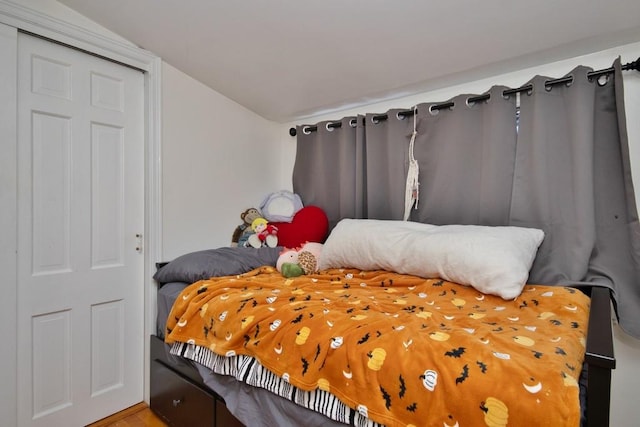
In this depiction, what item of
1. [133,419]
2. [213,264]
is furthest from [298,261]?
[133,419]

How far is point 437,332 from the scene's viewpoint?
39.2 inches

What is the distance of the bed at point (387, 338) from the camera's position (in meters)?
0.77

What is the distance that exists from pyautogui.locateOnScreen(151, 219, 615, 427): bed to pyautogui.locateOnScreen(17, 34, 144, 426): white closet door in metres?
0.27

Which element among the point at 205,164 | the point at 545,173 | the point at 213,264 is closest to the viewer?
the point at 545,173

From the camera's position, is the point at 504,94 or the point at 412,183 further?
the point at 412,183

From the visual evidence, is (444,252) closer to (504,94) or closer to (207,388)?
(504,94)

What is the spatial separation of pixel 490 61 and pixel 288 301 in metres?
1.54

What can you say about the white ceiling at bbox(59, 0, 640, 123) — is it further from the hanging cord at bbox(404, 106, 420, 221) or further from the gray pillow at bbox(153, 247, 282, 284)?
the gray pillow at bbox(153, 247, 282, 284)

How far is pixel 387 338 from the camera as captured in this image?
3.20 feet

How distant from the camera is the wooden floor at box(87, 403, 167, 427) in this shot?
6.16 feet

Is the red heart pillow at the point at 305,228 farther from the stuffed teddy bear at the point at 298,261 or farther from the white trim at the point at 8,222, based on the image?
the white trim at the point at 8,222

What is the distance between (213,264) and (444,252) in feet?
4.05

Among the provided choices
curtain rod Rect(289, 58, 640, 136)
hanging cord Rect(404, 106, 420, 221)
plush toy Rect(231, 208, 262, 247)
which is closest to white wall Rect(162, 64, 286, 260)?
plush toy Rect(231, 208, 262, 247)

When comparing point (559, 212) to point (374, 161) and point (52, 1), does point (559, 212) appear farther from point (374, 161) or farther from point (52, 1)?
point (52, 1)
